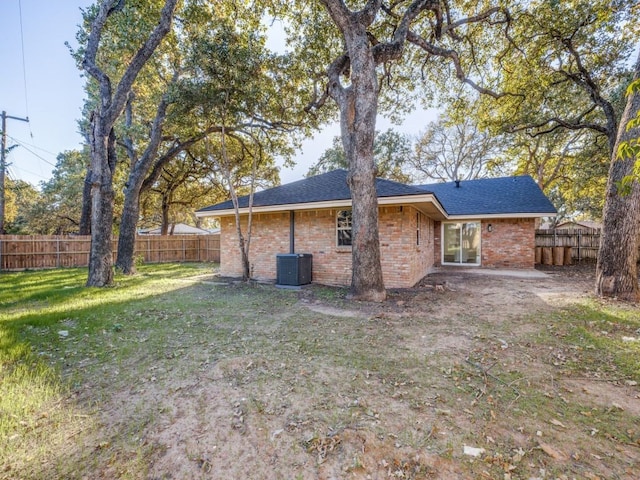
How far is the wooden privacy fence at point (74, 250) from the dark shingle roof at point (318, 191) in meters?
7.51

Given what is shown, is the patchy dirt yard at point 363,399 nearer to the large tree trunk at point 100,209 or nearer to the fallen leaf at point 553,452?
the fallen leaf at point 553,452

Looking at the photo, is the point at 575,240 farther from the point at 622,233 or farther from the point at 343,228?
the point at 343,228

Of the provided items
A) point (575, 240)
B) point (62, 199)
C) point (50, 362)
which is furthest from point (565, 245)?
point (62, 199)

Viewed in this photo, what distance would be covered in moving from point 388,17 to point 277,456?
1218 centimetres

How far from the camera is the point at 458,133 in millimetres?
23828

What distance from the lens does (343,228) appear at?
913 centimetres

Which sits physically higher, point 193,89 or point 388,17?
point 388,17

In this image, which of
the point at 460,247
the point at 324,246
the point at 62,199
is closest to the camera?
the point at 324,246

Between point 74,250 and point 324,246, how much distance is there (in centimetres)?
1421

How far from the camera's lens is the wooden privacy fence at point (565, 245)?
1408cm

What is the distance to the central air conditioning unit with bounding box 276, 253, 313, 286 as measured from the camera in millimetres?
8961

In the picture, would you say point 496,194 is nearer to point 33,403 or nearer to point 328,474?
point 328,474

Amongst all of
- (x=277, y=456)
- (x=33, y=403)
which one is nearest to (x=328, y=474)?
(x=277, y=456)

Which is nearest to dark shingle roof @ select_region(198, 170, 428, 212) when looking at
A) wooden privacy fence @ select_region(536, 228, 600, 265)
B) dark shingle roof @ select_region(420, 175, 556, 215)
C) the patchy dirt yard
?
the patchy dirt yard
